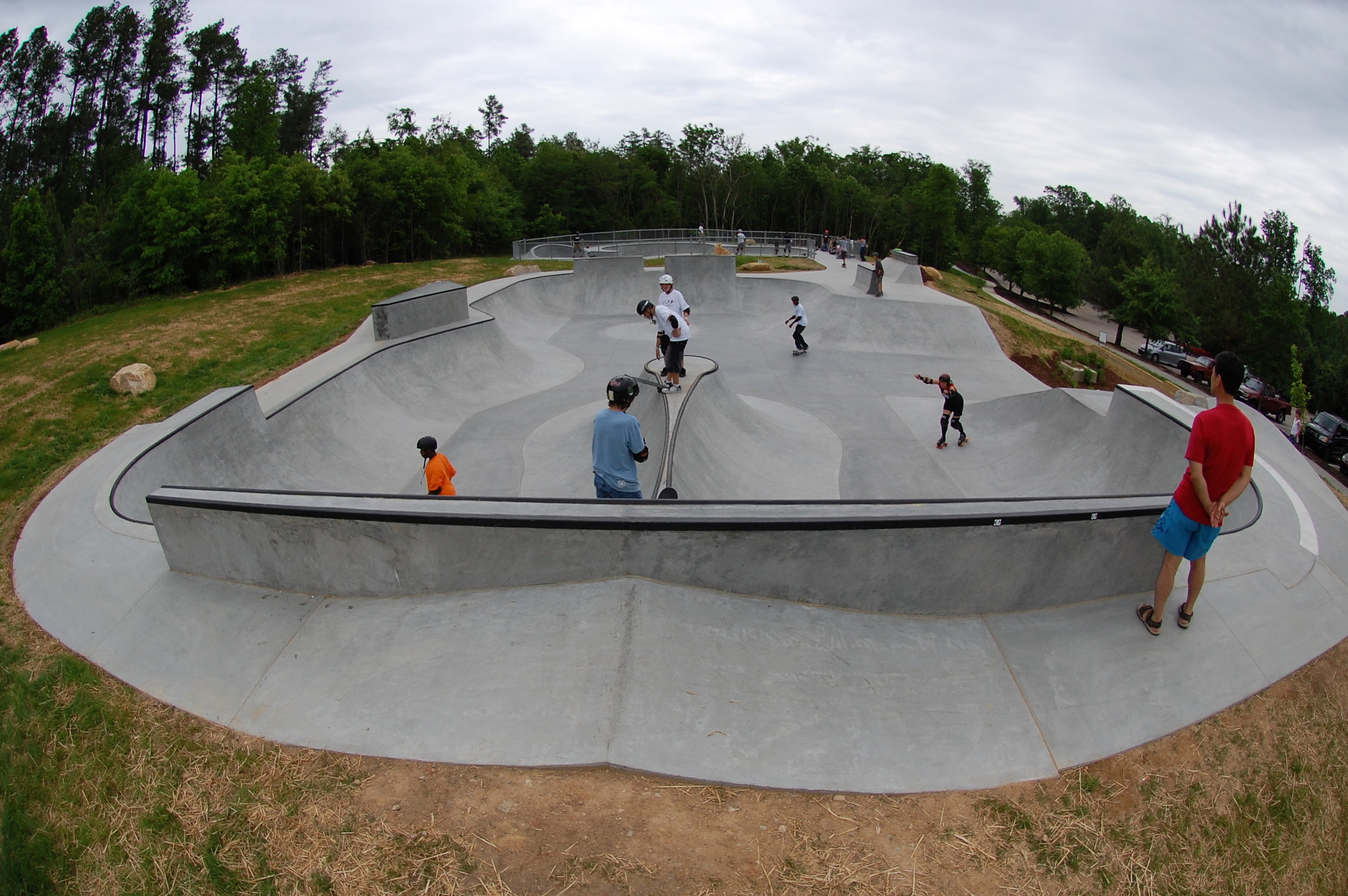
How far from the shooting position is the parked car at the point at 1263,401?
34.0m

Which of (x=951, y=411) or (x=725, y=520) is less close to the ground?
(x=725, y=520)

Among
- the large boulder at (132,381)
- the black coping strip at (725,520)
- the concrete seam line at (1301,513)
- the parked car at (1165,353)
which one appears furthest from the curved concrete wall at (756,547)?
the parked car at (1165,353)

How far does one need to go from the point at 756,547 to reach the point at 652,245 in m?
35.0

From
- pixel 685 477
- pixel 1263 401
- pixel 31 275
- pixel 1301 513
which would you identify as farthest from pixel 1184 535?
pixel 31 275

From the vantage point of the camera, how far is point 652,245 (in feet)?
123

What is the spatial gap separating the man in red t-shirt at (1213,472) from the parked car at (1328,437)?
32.2 metres

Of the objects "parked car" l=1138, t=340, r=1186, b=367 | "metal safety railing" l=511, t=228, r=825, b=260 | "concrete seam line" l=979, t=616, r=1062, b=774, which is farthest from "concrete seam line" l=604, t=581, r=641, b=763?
"parked car" l=1138, t=340, r=1186, b=367

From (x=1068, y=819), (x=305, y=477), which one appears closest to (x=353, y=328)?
(x=305, y=477)

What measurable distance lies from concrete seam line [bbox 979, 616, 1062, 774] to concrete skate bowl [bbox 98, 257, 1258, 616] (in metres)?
0.20

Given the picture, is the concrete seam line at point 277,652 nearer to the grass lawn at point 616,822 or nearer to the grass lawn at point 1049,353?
the grass lawn at point 616,822

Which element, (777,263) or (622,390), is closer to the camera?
(622,390)

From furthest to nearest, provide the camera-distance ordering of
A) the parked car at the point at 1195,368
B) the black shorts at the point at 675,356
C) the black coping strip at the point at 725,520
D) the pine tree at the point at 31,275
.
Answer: the parked car at the point at 1195,368 → the pine tree at the point at 31,275 → the black shorts at the point at 675,356 → the black coping strip at the point at 725,520

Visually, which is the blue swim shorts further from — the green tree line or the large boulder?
the green tree line

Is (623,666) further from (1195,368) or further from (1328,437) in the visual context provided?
(1195,368)
